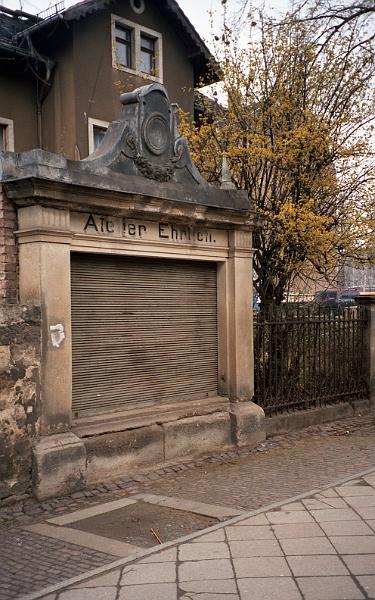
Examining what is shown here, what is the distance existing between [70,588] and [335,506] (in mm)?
2716

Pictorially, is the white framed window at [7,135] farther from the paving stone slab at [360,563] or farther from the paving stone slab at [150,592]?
the paving stone slab at [360,563]

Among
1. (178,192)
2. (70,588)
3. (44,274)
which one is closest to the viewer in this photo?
(70,588)

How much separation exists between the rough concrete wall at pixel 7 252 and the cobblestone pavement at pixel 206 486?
6.77ft

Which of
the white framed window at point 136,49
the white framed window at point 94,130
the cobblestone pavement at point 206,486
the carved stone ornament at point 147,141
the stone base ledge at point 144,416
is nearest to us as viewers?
the cobblestone pavement at point 206,486

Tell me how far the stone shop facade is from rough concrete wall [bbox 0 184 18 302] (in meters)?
0.07

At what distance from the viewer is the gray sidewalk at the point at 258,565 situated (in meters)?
4.07

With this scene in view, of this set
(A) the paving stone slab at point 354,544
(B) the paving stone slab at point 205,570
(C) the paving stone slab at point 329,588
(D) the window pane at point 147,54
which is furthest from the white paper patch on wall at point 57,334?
(D) the window pane at point 147,54

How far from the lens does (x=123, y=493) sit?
261 inches

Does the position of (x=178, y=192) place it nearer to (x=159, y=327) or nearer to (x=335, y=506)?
(x=159, y=327)

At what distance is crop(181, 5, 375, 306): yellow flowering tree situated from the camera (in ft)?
35.7

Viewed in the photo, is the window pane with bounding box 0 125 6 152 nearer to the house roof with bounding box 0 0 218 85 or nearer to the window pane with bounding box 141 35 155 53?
the house roof with bounding box 0 0 218 85

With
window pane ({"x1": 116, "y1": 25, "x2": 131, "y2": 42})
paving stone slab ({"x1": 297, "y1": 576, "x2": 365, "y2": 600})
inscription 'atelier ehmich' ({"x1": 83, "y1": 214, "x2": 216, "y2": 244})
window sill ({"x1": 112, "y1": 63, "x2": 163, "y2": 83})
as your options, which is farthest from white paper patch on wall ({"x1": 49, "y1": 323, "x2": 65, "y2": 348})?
window pane ({"x1": 116, "y1": 25, "x2": 131, "y2": 42})

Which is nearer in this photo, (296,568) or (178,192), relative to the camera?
(296,568)

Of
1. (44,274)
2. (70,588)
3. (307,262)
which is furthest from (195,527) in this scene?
(307,262)
